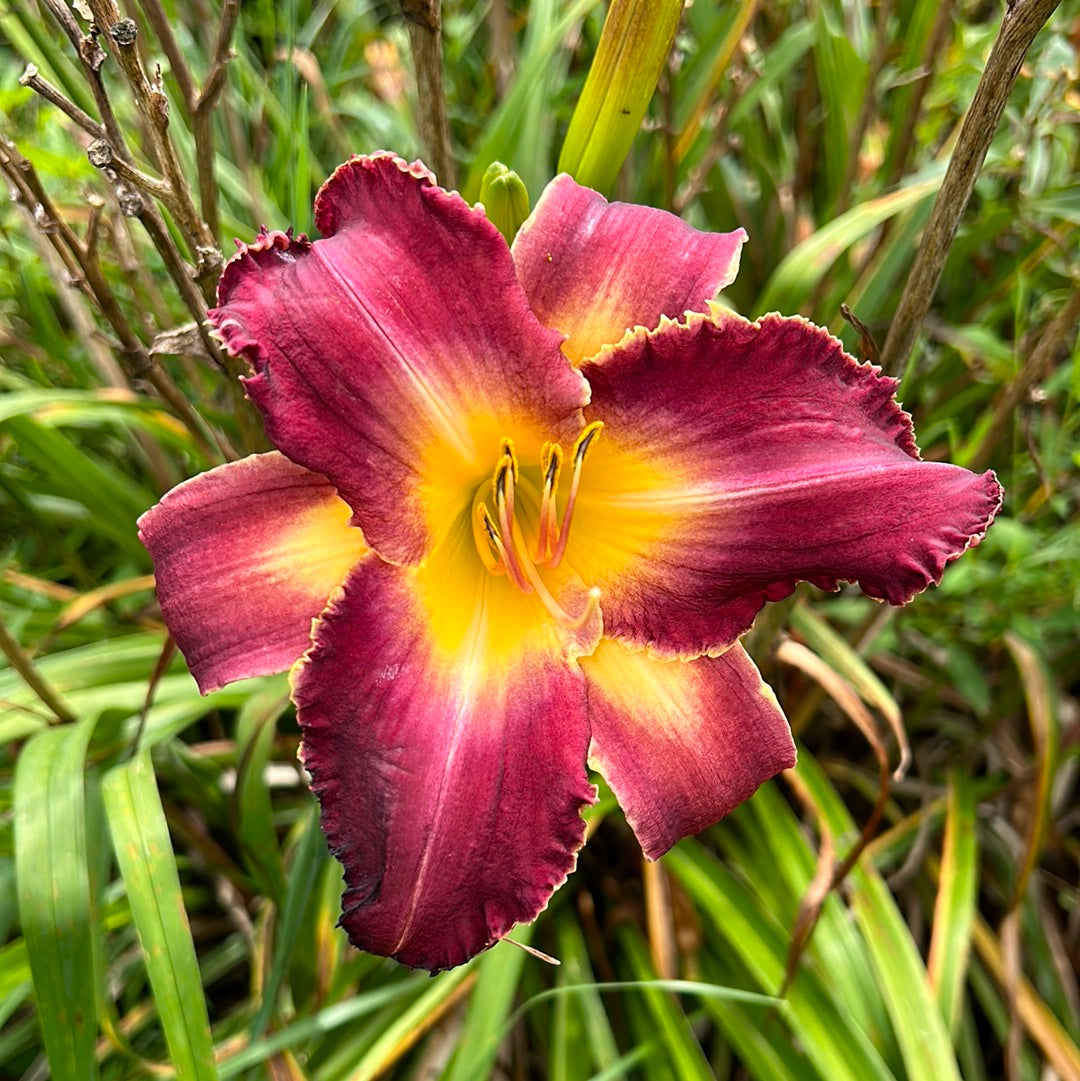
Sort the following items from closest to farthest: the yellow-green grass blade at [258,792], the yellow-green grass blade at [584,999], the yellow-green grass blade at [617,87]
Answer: the yellow-green grass blade at [617,87] < the yellow-green grass blade at [258,792] < the yellow-green grass blade at [584,999]

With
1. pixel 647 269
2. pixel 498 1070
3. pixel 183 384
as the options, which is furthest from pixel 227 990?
pixel 647 269

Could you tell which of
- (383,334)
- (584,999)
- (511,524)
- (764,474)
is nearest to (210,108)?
(383,334)

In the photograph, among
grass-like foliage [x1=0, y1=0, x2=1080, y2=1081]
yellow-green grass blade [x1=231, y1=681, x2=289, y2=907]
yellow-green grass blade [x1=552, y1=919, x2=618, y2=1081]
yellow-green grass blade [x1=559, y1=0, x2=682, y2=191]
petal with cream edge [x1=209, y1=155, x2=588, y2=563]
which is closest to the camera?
petal with cream edge [x1=209, y1=155, x2=588, y2=563]

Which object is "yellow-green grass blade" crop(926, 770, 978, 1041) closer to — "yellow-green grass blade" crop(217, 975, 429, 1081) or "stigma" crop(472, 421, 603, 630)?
"yellow-green grass blade" crop(217, 975, 429, 1081)

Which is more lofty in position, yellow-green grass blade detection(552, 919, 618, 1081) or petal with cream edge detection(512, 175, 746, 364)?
petal with cream edge detection(512, 175, 746, 364)

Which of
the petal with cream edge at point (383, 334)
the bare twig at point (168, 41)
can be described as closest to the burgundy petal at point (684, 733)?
the petal with cream edge at point (383, 334)

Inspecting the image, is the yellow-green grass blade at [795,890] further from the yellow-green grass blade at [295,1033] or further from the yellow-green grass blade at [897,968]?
the yellow-green grass blade at [295,1033]

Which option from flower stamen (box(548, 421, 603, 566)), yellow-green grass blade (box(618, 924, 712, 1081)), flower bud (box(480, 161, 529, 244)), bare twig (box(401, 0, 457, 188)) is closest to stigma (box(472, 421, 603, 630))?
flower stamen (box(548, 421, 603, 566))
